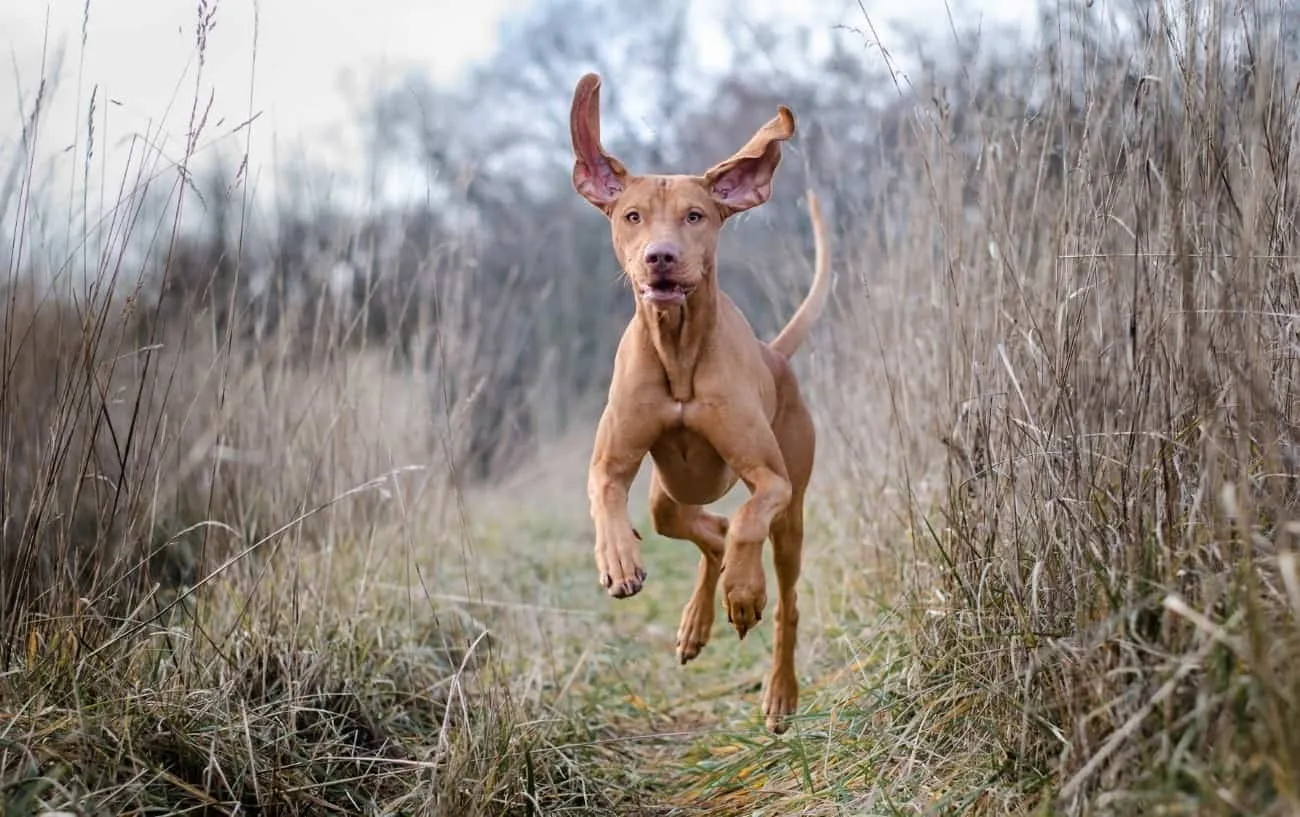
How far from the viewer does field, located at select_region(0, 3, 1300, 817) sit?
97.5 inches

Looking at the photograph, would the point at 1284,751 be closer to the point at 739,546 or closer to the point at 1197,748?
the point at 1197,748

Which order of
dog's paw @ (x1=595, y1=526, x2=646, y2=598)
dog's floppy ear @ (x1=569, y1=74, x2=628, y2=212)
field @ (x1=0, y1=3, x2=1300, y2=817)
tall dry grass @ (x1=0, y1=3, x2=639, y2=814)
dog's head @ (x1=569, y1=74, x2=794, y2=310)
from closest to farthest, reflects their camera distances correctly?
field @ (x1=0, y1=3, x2=1300, y2=817) < tall dry grass @ (x1=0, y1=3, x2=639, y2=814) < dog's paw @ (x1=595, y1=526, x2=646, y2=598) < dog's head @ (x1=569, y1=74, x2=794, y2=310) < dog's floppy ear @ (x1=569, y1=74, x2=628, y2=212)

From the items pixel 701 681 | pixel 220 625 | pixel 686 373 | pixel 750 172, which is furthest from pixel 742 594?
pixel 701 681

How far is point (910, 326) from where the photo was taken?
5.09 meters

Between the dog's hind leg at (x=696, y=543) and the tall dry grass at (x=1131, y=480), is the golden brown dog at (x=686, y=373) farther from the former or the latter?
the tall dry grass at (x=1131, y=480)

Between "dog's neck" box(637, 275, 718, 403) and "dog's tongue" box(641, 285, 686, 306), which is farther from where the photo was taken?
"dog's neck" box(637, 275, 718, 403)

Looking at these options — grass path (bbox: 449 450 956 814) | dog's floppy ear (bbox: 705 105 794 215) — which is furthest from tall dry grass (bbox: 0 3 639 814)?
dog's floppy ear (bbox: 705 105 794 215)

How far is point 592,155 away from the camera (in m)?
3.73

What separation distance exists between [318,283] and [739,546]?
2.95 m

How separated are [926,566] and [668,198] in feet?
4.61

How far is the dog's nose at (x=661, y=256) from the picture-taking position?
333 centimetres

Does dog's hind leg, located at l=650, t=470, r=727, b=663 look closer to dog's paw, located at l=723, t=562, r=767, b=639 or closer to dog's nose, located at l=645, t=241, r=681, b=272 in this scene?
dog's paw, located at l=723, t=562, r=767, b=639

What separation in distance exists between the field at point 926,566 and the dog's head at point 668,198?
0.48 meters

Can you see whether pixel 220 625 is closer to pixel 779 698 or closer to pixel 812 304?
pixel 779 698
